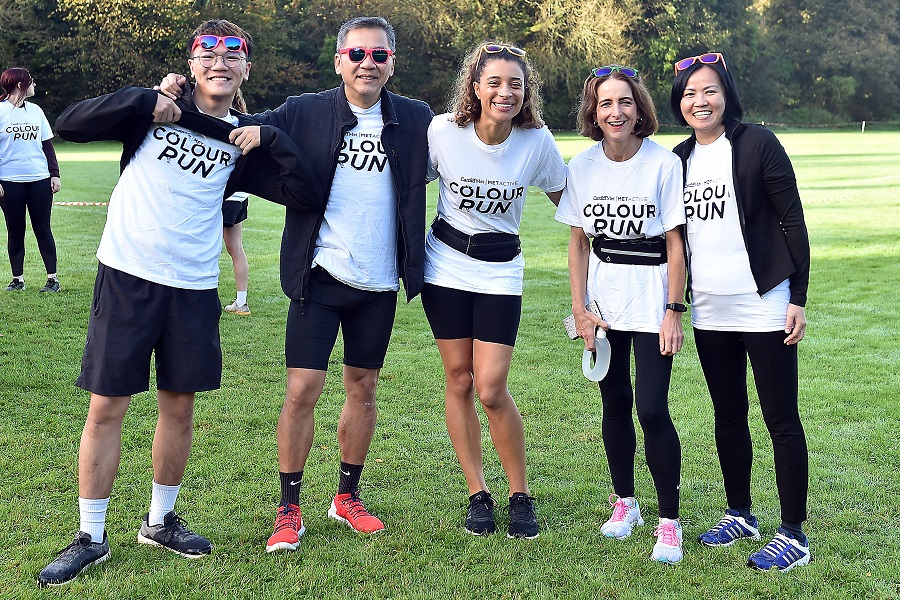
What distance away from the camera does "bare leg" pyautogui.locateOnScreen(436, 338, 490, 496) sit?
4281 mm

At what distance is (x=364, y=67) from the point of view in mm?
3965

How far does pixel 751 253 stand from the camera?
3.84 metres

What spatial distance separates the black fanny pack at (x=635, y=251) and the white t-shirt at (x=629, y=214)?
24 millimetres

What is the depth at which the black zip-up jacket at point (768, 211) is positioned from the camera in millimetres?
3764

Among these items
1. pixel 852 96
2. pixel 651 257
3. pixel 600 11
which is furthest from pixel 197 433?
pixel 852 96

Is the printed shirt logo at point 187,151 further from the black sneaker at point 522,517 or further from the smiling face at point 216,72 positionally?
the black sneaker at point 522,517

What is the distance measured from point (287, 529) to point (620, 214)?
1982 mm

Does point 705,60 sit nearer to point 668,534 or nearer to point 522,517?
point 668,534

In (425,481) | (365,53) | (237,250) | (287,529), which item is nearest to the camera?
(365,53)

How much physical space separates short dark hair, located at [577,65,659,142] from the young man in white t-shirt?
49.8 inches

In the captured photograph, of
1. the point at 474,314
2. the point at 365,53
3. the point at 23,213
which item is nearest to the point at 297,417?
the point at 474,314

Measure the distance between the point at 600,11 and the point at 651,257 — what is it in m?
51.4

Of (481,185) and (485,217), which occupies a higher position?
(481,185)

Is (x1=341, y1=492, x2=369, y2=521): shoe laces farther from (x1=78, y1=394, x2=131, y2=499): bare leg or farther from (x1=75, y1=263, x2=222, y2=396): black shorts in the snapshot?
(x1=78, y1=394, x2=131, y2=499): bare leg
